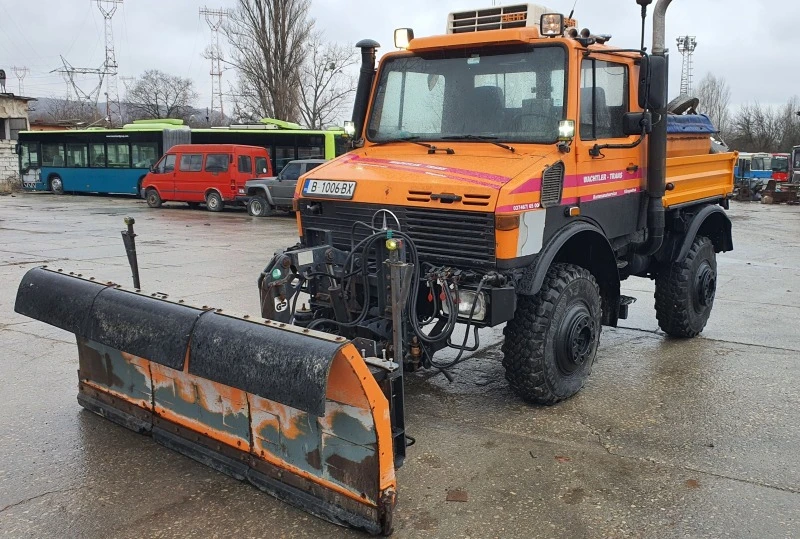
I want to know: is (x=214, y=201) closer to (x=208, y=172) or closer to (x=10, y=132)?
(x=208, y=172)

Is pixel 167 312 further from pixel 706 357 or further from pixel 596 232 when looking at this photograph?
pixel 706 357

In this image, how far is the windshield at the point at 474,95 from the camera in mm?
5155

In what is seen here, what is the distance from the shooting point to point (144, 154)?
2791cm

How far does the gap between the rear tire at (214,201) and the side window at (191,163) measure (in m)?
0.92

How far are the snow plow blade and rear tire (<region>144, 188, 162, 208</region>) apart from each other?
20.7 metres

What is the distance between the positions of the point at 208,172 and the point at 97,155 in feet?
27.0

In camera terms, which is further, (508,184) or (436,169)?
(436,169)

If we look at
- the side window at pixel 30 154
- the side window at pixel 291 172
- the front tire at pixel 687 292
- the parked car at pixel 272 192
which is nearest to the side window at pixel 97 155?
the side window at pixel 30 154

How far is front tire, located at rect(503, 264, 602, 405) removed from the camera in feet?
16.1

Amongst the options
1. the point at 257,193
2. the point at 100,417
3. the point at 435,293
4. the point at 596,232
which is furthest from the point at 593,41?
the point at 257,193

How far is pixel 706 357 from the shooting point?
21.6 ft

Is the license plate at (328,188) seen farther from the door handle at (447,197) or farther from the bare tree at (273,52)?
the bare tree at (273,52)

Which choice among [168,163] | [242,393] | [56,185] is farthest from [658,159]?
[56,185]

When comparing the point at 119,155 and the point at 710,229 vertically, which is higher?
the point at 119,155
